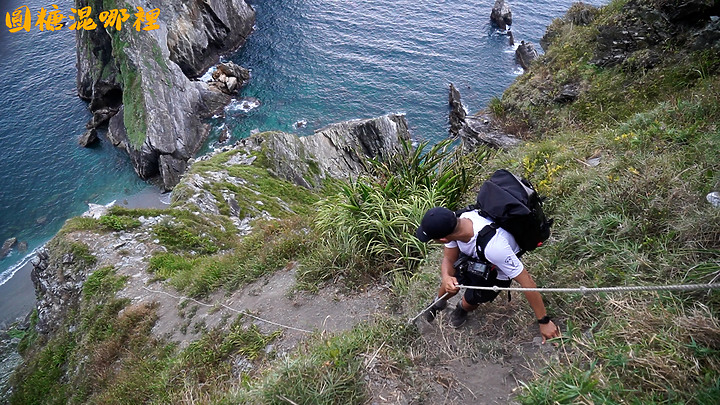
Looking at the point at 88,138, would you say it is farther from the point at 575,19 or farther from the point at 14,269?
the point at 575,19

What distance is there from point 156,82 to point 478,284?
37.1 m

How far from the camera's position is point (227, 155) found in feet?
66.7

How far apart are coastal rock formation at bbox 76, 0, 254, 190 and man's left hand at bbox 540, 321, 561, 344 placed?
102 feet

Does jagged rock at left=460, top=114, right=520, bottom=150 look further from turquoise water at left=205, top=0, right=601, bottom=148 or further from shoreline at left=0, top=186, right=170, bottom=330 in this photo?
shoreline at left=0, top=186, right=170, bottom=330

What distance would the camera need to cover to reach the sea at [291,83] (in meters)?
32.2

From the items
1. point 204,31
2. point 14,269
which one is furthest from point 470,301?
point 204,31

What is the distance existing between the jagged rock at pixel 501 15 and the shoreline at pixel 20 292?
40.7 meters

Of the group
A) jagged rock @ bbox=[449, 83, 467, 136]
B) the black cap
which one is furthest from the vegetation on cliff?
jagged rock @ bbox=[449, 83, 467, 136]

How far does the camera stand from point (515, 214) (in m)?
3.89

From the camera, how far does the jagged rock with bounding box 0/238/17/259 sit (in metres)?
28.1

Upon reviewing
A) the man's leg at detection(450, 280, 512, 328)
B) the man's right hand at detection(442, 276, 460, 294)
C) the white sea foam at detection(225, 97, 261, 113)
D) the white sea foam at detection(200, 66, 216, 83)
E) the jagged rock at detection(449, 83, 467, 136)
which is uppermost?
the man's right hand at detection(442, 276, 460, 294)

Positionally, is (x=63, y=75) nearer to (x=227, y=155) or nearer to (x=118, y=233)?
(x=227, y=155)

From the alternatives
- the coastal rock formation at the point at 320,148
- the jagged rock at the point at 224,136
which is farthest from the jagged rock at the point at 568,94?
the jagged rock at the point at 224,136

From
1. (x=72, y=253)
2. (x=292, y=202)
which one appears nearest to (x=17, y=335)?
(x=72, y=253)
